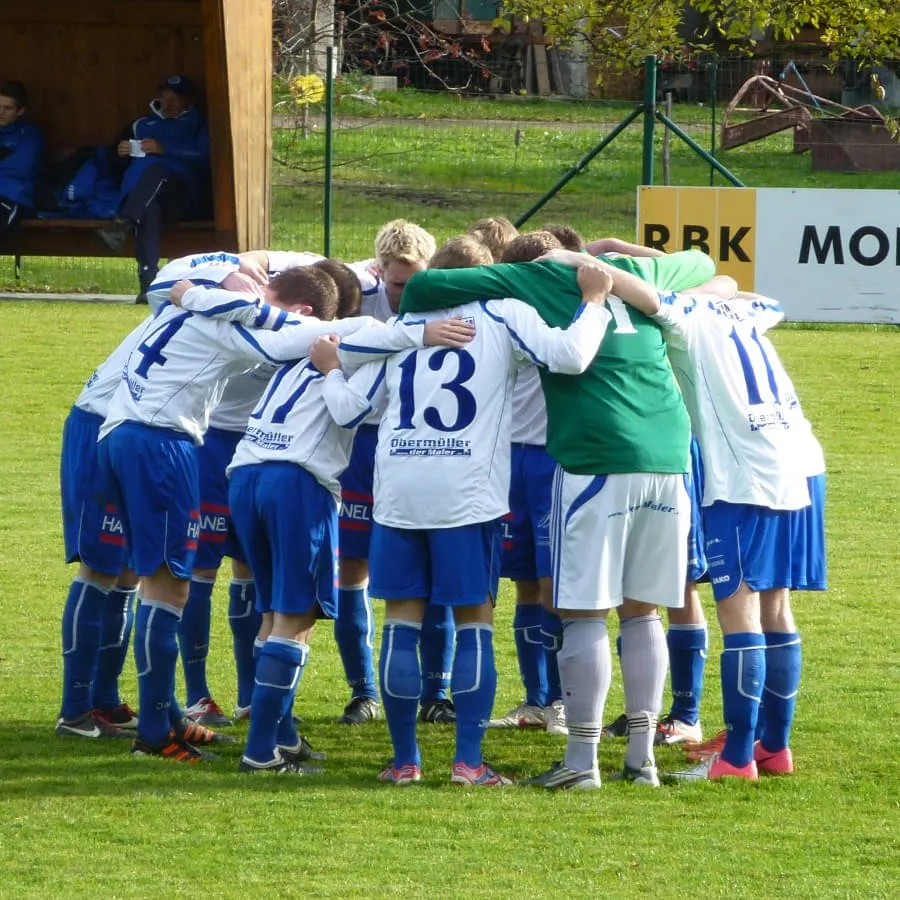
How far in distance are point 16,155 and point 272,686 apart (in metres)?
6.95

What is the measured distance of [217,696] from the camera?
6.62m

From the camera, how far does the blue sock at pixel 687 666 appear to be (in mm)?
6051

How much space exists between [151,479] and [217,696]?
1.40m

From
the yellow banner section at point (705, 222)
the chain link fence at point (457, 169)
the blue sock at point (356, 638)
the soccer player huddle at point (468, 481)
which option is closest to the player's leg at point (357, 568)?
the blue sock at point (356, 638)

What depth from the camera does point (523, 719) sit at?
6289 mm

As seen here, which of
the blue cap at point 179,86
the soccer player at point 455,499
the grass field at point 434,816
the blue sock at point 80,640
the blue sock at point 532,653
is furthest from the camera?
the blue cap at point 179,86

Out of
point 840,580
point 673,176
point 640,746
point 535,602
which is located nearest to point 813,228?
point 673,176

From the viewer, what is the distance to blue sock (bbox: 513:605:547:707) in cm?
634

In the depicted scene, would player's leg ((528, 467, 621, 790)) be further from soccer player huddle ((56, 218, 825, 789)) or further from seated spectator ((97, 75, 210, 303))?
seated spectator ((97, 75, 210, 303))

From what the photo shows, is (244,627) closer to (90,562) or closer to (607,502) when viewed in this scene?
(90,562)

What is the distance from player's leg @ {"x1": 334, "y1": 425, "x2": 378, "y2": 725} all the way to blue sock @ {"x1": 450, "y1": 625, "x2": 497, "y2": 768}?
1054 millimetres

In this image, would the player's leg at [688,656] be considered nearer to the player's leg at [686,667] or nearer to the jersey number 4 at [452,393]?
the player's leg at [686,667]

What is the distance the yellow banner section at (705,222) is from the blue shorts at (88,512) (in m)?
8.65

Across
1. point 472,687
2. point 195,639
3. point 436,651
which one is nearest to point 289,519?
point 472,687
